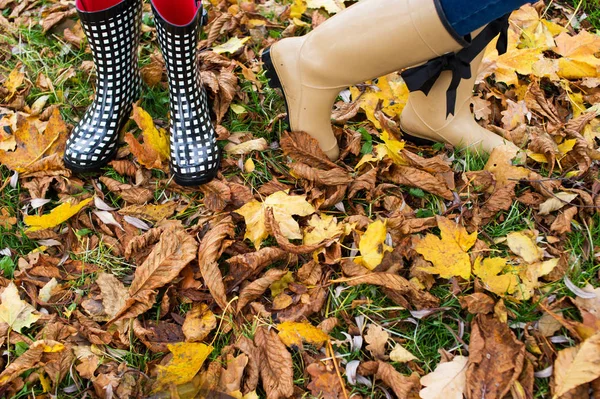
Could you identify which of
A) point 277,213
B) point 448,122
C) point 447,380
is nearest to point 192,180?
point 277,213

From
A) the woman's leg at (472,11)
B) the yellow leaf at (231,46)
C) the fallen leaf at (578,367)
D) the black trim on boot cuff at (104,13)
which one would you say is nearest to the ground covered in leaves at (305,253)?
the fallen leaf at (578,367)

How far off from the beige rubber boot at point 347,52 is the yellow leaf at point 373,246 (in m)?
0.38

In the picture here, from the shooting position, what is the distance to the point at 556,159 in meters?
1.84

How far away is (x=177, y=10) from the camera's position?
1.63 meters

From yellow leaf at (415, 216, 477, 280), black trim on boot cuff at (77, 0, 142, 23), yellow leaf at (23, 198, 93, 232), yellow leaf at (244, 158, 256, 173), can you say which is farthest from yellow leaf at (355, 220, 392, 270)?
black trim on boot cuff at (77, 0, 142, 23)

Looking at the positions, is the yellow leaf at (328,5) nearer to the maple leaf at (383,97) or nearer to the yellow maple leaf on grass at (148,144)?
the maple leaf at (383,97)

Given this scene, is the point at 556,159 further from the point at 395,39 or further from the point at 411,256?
the point at 395,39

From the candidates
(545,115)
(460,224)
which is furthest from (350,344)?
(545,115)

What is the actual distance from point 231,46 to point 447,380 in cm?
160

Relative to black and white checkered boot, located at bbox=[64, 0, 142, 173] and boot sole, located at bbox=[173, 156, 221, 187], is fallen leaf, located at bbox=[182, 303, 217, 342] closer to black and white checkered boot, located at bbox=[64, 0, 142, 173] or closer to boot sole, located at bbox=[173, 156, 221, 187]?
boot sole, located at bbox=[173, 156, 221, 187]

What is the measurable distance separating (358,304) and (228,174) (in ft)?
2.22

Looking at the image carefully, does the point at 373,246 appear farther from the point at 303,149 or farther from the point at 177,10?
the point at 177,10

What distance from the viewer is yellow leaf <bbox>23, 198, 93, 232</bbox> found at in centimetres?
161

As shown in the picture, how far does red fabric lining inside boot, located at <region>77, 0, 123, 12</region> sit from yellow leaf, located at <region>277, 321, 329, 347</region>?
1.14m
